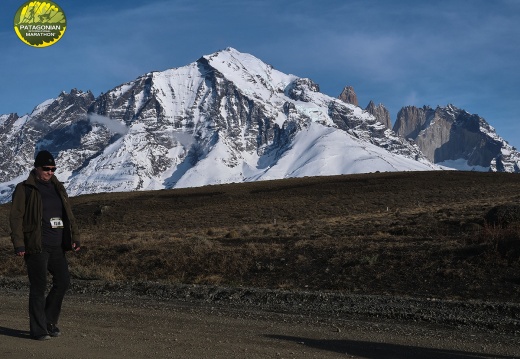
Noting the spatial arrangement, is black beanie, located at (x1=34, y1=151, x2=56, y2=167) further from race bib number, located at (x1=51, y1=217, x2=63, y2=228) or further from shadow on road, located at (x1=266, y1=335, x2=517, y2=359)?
shadow on road, located at (x1=266, y1=335, x2=517, y2=359)

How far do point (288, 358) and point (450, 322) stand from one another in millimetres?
3759

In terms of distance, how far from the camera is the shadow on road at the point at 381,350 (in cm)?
768

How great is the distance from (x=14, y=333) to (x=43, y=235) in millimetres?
1553

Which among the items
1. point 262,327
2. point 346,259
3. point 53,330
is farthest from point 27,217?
point 346,259

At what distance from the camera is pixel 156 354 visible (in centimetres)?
746

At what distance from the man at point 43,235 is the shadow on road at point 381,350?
329cm

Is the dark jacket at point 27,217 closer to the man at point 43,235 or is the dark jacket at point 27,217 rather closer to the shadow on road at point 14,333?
the man at point 43,235

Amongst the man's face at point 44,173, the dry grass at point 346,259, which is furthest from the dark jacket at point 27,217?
the dry grass at point 346,259

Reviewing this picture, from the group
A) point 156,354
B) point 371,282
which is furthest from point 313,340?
point 371,282

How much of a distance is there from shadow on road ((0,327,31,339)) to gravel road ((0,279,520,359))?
0.01m

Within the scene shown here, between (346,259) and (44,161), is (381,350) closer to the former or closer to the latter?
(44,161)

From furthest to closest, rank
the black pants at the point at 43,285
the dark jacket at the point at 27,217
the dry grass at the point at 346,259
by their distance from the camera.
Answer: the dry grass at the point at 346,259 → the black pants at the point at 43,285 → the dark jacket at the point at 27,217

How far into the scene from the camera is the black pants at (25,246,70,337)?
825 centimetres

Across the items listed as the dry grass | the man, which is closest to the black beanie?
the man
